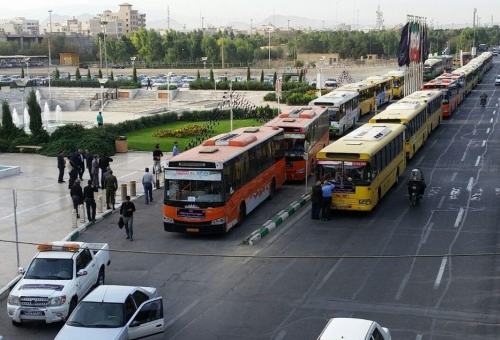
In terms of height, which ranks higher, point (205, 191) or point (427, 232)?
point (205, 191)

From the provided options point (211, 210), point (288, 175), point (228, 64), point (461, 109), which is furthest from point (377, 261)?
point (228, 64)

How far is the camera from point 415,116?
3825cm

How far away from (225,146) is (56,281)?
993 cm

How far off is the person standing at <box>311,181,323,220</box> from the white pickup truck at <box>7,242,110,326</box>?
8093 mm

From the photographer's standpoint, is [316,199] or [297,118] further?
[297,118]

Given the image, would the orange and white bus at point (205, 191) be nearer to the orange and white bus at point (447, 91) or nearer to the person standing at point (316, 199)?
the person standing at point (316, 199)

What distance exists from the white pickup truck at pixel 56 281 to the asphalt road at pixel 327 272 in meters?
0.46

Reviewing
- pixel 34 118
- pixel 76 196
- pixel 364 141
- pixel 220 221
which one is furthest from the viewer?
pixel 34 118

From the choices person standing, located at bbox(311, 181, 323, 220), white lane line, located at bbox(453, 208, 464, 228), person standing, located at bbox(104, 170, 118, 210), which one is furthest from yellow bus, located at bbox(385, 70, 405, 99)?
person standing, located at bbox(104, 170, 118, 210)

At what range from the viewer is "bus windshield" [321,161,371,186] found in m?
25.3

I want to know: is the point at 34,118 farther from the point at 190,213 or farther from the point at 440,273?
the point at 440,273

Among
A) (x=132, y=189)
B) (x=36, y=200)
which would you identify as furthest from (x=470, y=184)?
(x=36, y=200)

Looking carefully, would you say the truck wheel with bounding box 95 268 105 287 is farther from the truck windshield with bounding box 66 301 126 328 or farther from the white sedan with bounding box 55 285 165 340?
the truck windshield with bounding box 66 301 126 328

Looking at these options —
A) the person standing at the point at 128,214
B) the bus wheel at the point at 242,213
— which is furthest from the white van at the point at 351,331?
the bus wheel at the point at 242,213
